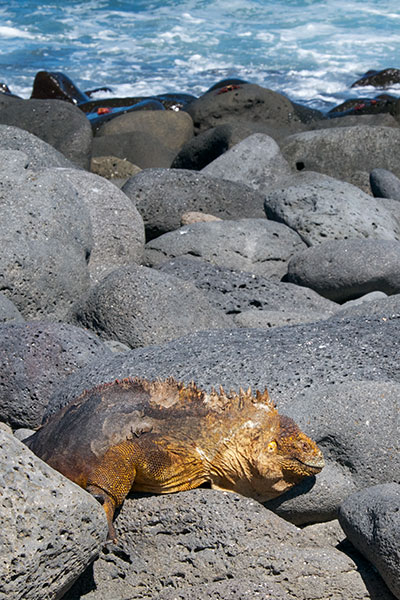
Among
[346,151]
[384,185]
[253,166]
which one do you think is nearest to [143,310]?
[253,166]

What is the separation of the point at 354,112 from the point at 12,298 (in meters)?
11.2

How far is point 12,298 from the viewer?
17.6 feet

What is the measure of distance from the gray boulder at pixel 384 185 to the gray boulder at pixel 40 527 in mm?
7260

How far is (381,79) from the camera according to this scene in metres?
20.5

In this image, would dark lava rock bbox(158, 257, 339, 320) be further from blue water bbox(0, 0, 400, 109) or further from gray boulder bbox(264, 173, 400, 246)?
blue water bbox(0, 0, 400, 109)

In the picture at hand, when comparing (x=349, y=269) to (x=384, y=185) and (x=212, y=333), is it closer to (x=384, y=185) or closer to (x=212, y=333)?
(x=212, y=333)

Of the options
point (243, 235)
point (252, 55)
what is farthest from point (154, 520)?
point (252, 55)

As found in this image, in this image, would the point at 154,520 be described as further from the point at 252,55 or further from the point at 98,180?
the point at 252,55

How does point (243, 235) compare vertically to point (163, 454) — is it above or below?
below

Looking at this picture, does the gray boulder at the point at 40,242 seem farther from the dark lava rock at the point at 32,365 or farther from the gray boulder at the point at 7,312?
the dark lava rock at the point at 32,365

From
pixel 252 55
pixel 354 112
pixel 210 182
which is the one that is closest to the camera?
pixel 210 182

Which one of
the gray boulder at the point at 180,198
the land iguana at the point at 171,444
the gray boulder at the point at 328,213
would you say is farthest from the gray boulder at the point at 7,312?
the gray boulder at the point at 328,213

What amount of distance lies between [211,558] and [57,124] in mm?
8403

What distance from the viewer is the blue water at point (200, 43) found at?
70.6 ft
